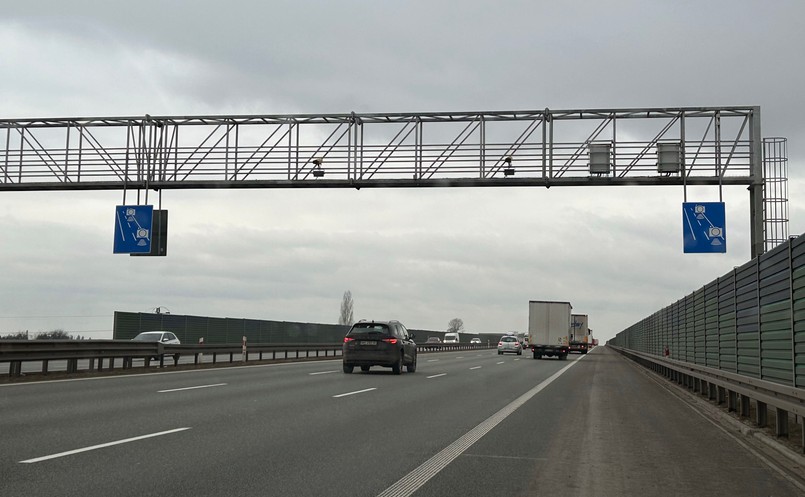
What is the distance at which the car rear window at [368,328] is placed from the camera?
80.2ft

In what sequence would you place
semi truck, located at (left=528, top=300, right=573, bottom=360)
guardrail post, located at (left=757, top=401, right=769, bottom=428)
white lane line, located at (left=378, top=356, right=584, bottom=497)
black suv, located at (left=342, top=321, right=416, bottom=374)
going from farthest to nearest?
semi truck, located at (left=528, top=300, right=573, bottom=360) → black suv, located at (left=342, top=321, right=416, bottom=374) → guardrail post, located at (left=757, top=401, right=769, bottom=428) → white lane line, located at (left=378, top=356, right=584, bottom=497)

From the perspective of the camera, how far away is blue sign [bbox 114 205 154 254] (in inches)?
1055

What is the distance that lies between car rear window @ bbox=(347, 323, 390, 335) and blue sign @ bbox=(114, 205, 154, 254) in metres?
7.85

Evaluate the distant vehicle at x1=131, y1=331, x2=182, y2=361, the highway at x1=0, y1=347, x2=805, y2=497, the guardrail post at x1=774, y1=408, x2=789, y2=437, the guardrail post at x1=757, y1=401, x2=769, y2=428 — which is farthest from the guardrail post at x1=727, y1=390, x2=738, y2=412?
the distant vehicle at x1=131, y1=331, x2=182, y2=361

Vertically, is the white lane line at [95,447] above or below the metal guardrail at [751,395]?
below

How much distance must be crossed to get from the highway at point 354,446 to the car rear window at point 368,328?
24.7ft

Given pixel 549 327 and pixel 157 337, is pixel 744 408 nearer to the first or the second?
pixel 157 337

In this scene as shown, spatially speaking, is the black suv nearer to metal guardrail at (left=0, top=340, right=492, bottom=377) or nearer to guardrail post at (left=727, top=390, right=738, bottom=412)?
metal guardrail at (left=0, top=340, right=492, bottom=377)

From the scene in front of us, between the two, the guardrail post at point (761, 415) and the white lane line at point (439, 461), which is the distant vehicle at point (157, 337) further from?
the guardrail post at point (761, 415)

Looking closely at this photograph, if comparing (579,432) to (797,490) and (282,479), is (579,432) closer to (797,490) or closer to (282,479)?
(797,490)

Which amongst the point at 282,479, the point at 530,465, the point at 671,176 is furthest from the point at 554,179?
the point at 282,479

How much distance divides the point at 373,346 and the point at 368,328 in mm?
725

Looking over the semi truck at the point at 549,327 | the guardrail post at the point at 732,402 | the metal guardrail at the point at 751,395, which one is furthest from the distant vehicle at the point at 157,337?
the guardrail post at the point at 732,402

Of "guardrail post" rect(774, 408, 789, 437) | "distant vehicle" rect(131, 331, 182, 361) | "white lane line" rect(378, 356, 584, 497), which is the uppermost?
"distant vehicle" rect(131, 331, 182, 361)
